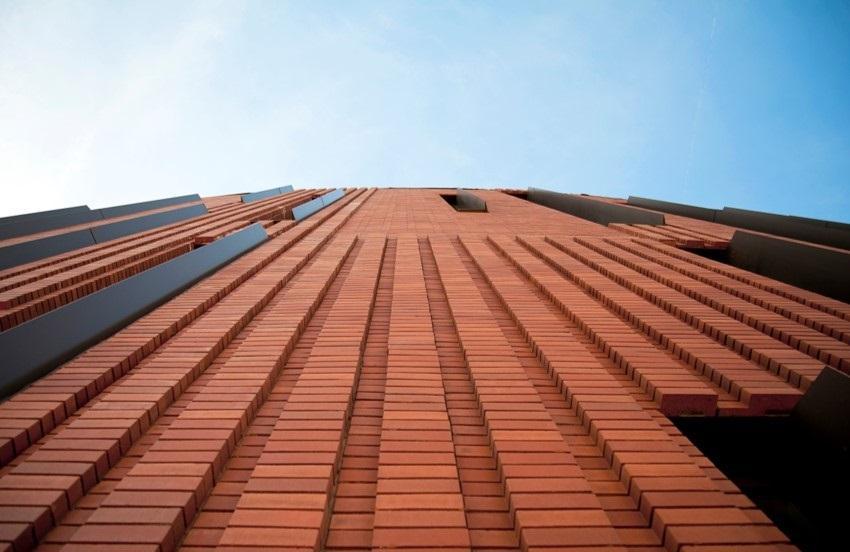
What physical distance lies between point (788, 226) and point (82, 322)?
13480 millimetres

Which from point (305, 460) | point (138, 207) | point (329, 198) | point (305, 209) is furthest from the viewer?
point (329, 198)

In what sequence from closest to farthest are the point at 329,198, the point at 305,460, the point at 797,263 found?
the point at 305,460 → the point at 797,263 → the point at 329,198

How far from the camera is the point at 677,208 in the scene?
1453 cm

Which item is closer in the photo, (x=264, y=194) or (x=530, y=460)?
(x=530, y=460)

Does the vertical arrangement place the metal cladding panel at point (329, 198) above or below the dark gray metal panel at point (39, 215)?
above

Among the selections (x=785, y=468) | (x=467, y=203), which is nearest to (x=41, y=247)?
(x=785, y=468)

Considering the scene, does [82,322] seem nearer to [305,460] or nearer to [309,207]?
[305,460]

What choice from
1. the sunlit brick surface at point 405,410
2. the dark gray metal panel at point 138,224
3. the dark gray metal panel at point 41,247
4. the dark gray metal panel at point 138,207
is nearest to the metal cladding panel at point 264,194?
the dark gray metal panel at point 138,207

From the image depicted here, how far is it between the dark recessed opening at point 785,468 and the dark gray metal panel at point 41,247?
27.5ft

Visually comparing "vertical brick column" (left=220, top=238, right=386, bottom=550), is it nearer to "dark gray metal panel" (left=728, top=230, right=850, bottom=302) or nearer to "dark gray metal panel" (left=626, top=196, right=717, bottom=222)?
"dark gray metal panel" (left=728, top=230, right=850, bottom=302)

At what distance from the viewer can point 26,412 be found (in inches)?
97.5

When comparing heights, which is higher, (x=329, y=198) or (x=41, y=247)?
(x=329, y=198)

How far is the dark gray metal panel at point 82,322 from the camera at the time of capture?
2863mm

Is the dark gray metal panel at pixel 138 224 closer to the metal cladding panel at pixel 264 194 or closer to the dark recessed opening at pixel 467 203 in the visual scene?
the metal cladding panel at pixel 264 194
